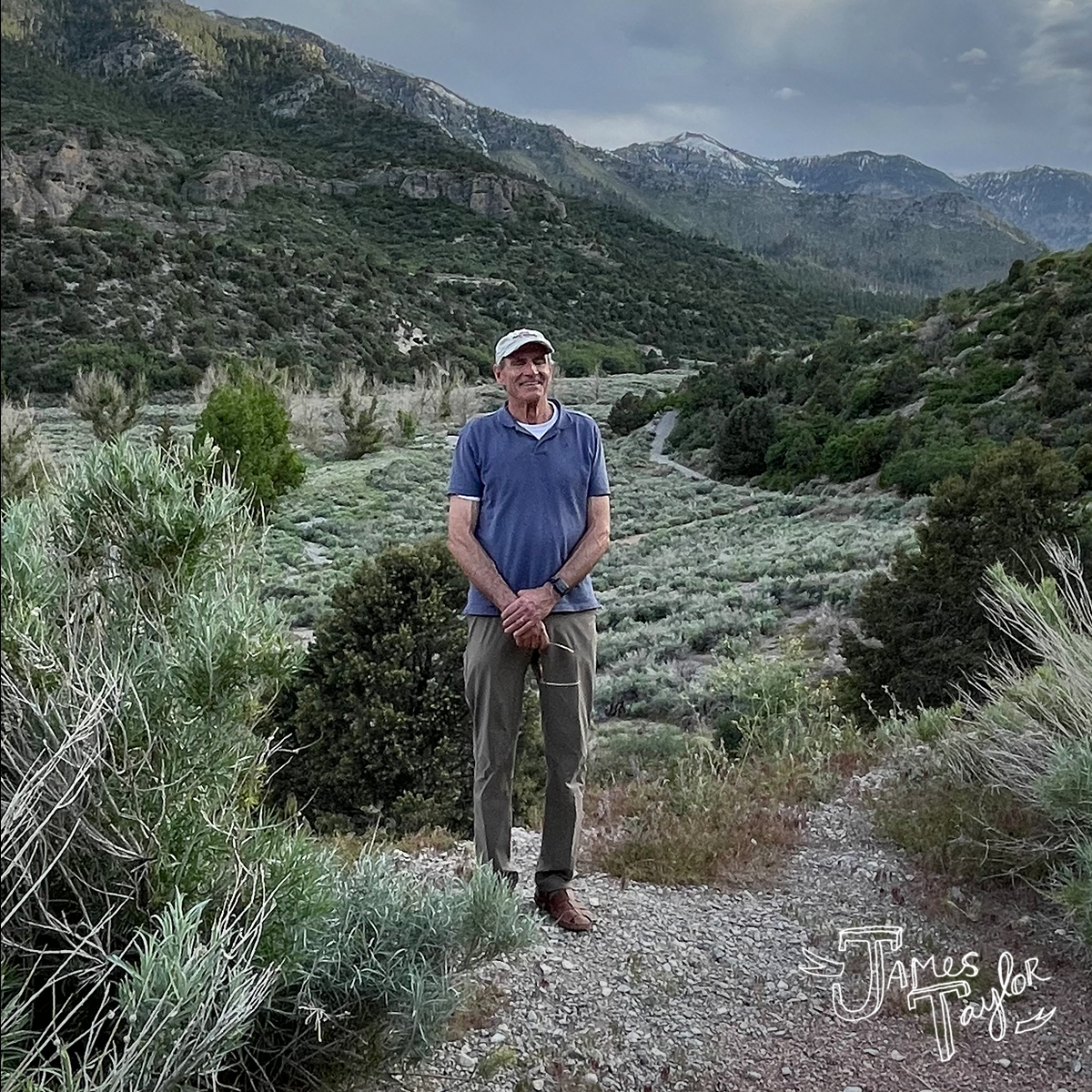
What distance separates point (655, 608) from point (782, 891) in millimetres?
9158

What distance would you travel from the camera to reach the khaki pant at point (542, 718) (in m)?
3.03

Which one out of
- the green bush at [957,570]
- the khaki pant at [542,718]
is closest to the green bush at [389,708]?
the khaki pant at [542,718]

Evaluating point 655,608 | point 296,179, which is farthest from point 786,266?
point 655,608

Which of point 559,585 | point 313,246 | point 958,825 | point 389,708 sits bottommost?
point 389,708

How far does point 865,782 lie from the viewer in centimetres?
455

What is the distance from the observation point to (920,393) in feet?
80.8

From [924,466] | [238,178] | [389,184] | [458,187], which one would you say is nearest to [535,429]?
[924,466]

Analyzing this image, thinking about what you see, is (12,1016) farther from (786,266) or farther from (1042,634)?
(786,266)

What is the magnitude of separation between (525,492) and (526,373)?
390 millimetres

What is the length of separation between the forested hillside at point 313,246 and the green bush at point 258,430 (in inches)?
120

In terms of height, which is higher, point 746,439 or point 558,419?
point 558,419

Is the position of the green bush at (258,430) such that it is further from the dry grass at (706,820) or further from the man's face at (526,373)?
the man's face at (526,373)

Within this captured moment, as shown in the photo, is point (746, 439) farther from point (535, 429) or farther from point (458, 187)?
point (458, 187)

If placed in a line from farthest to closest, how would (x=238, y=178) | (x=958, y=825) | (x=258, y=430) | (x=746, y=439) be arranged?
1. (x=238, y=178)
2. (x=746, y=439)
3. (x=258, y=430)
4. (x=958, y=825)
